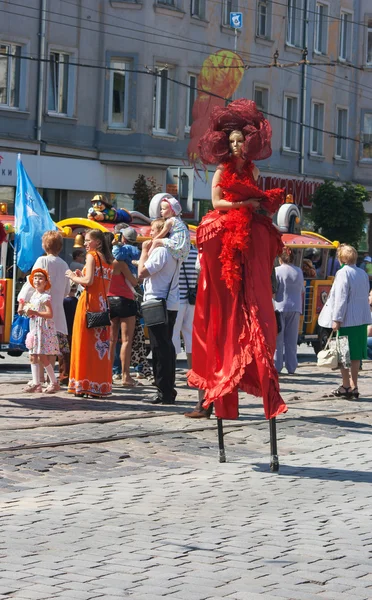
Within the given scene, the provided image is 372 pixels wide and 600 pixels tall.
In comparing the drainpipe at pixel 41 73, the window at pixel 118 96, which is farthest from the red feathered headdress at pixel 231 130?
the window at pixel 118 96

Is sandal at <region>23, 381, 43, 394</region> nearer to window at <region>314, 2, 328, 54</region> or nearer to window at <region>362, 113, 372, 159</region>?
window at <region>314, 2, 328, 54</region>

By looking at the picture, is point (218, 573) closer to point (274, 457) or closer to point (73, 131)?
point (274, 457)

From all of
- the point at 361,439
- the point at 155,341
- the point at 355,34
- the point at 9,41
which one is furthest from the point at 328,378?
the point at 355,34

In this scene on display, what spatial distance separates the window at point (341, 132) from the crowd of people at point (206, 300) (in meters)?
28.5

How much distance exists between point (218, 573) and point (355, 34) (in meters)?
43.4

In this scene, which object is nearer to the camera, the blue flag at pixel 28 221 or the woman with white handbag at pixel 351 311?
the woman with white handbag at pixel 351 311

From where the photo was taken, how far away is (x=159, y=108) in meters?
36.9

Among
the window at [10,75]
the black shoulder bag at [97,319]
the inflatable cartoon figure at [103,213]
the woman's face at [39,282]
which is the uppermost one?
the window at [10,75]

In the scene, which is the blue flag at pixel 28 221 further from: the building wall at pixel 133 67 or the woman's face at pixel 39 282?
the building wall at pixel 133 67

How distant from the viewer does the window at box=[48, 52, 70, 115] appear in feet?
110

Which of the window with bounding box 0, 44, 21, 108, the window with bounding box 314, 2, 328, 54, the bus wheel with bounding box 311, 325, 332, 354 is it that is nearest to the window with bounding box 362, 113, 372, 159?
the window with bounding box 314, 2, 328, 54

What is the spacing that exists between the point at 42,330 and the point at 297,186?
30765 millimetres

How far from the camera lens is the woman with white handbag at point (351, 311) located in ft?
46.3

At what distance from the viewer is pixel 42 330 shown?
44.6 feet
